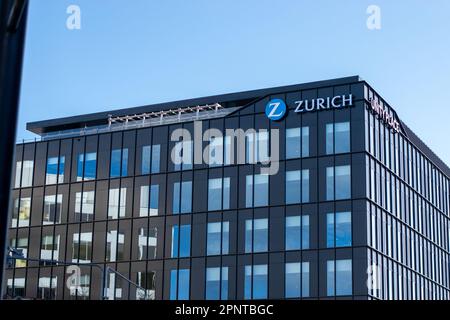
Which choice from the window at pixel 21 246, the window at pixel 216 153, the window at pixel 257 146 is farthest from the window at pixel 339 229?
the window at pixel 21 246

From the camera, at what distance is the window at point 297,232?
2618 inches

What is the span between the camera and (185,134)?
72.6m

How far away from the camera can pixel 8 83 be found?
435cm

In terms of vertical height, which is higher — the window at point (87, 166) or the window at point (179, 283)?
the window at point (87, 166)

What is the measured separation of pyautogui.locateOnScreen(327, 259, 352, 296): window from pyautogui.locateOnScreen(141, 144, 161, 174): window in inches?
665

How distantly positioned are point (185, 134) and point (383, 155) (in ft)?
50.6

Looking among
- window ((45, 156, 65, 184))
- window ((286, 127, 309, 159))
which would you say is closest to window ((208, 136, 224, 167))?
window ((286, 127, 309, 159))

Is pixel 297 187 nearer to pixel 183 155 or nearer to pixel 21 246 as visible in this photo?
pixel 183 155

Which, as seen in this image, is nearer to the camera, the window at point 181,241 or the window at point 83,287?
the window at point 181,241

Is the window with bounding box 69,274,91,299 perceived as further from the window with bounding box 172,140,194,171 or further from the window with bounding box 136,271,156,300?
the window with bounding box 172,140,194,171

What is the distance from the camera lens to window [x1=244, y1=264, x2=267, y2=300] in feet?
218

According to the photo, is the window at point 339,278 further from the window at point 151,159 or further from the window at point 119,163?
the window at point 119,163

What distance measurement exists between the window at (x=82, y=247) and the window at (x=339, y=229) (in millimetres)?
20239

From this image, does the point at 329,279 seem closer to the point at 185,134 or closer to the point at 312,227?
the point at 312,227
